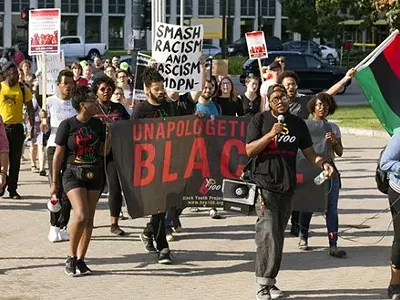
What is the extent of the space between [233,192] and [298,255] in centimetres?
168

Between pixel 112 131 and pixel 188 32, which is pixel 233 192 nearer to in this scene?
pixel 112 131

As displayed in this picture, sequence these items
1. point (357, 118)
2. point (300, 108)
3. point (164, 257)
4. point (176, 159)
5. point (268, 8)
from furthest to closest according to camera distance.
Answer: point (268, 8) → point (357, 118) → point (300, 108) → point (176, 159) → point (164, 257)

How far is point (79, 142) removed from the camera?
9.42 m

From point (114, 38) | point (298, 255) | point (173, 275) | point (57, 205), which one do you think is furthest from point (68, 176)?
point (114, 38)

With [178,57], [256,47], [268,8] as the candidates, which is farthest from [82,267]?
[268,8]

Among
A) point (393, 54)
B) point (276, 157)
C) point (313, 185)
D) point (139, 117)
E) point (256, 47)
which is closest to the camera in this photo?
point (276, 157)

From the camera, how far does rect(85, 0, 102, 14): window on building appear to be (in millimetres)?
90812

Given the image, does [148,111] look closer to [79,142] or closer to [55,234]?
[79,142]

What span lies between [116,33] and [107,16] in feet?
5.89

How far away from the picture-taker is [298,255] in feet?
34.6

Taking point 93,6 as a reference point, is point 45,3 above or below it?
above

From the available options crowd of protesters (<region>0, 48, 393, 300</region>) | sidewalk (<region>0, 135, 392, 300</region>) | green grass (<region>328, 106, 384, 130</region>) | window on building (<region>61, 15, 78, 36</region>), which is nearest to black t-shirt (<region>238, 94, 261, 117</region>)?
crowd of protesters (<region>0, 48, 393, 300</region>)

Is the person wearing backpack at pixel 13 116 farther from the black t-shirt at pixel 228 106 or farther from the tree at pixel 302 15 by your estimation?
the tree at pixel 302 15

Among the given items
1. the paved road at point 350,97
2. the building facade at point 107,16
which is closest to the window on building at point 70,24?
the building facade at point 107,16
